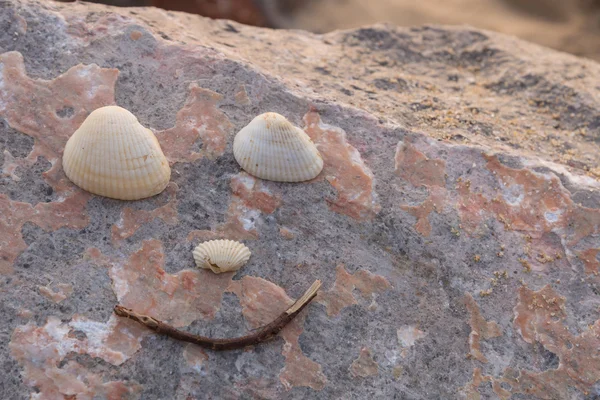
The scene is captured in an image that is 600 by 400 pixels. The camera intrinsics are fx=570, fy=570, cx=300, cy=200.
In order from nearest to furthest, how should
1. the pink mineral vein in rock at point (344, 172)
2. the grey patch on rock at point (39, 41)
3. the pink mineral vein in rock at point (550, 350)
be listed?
1. the pink mineral vein in rock at point (550, 350)
2. the pink mineral vein in rock at point (344, 172)
3. the grey patch on rock at point (39, 41)

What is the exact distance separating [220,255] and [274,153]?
1.67 ft

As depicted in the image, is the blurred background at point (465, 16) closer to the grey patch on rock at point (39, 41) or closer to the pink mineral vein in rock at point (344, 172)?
the grey patch on rock at point (39, 41)

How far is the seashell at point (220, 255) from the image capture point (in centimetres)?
202

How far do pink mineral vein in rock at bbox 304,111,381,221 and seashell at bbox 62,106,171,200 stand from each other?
0.72 metres

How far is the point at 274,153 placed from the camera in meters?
2.31

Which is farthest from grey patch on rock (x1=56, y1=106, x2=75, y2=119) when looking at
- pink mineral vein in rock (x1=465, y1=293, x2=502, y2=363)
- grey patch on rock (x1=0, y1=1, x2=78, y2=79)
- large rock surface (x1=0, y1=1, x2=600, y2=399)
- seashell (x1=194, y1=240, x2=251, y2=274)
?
pink mineral vein in rock (x1=465, y1=293, x2=502, y2=363)

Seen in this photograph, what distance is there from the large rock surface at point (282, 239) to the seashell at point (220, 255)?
44 millimetres

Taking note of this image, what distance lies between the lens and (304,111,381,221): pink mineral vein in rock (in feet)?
7.58

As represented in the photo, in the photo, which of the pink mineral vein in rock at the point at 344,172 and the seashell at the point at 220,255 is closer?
the seashell at the point at 220,255

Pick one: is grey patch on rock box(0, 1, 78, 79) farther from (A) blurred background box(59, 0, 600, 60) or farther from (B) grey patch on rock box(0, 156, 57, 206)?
(A) blurred background box(59, 0, 600, 60)

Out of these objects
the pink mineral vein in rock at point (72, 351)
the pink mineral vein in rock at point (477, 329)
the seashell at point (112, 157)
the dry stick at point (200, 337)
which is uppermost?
the seashell at point (112, 157)

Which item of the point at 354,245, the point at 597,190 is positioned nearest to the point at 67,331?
the point at 354,245

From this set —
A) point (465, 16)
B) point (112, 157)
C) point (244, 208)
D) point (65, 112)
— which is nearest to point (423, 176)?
point (244, 208)

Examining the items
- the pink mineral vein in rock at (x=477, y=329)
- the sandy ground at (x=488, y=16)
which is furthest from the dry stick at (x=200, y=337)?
the sandy ground at (x=488, y=16)
